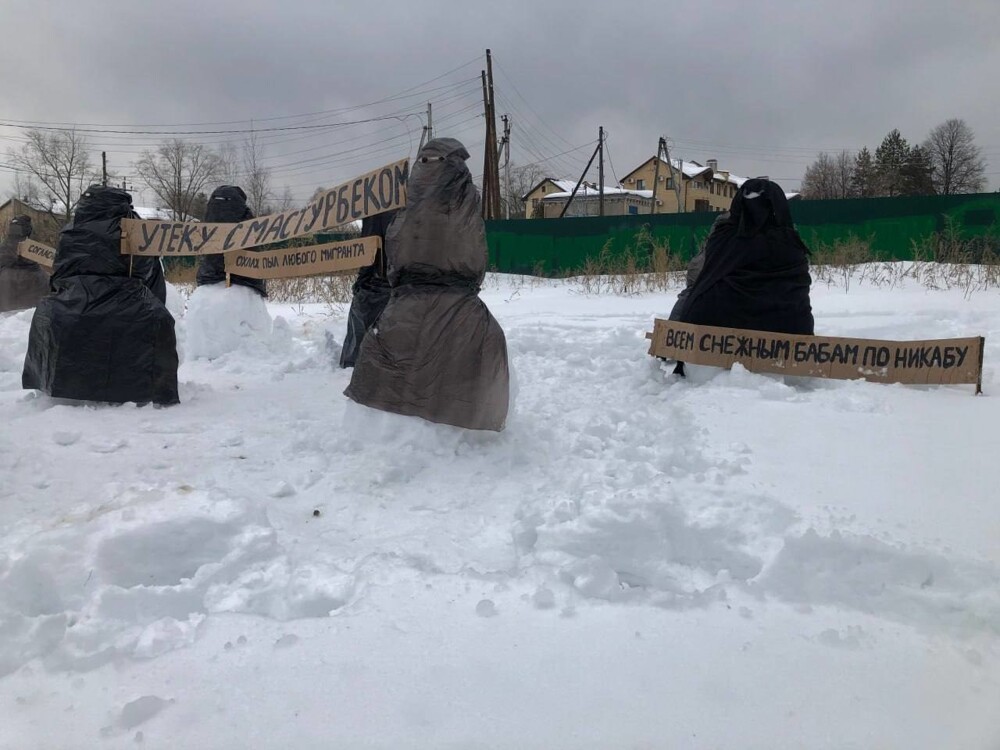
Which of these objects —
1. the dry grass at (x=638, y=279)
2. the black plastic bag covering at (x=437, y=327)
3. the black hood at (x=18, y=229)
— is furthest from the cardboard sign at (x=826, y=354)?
the black hood at (x=18, y=229)

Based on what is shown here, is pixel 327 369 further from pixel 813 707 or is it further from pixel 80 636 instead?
pixel 813 707

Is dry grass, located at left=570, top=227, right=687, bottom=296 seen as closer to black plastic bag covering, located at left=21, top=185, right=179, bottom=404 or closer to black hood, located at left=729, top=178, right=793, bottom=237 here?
black hood, located at left=729, top=178, right=793, bottom=237

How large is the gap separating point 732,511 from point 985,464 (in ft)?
4.80

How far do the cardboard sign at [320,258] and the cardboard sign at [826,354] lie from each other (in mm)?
2819

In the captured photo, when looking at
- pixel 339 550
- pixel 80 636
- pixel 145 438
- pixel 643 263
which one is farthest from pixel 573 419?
pixel 643 263

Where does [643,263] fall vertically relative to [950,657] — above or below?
above

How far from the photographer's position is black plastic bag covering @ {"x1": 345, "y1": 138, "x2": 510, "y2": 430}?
14.2 ft

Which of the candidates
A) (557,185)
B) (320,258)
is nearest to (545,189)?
(557,185)

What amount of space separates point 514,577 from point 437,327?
189 cm

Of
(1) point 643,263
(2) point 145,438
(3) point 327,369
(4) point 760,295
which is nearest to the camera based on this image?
(2) point 145,438

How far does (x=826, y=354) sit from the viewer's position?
17.7 feet

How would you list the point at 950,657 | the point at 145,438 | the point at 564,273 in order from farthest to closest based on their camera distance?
the point at 564,273
the point at 145,438
the point at 950,657

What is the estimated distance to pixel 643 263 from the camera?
17375mm

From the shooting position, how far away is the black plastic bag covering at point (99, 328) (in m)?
5.23
